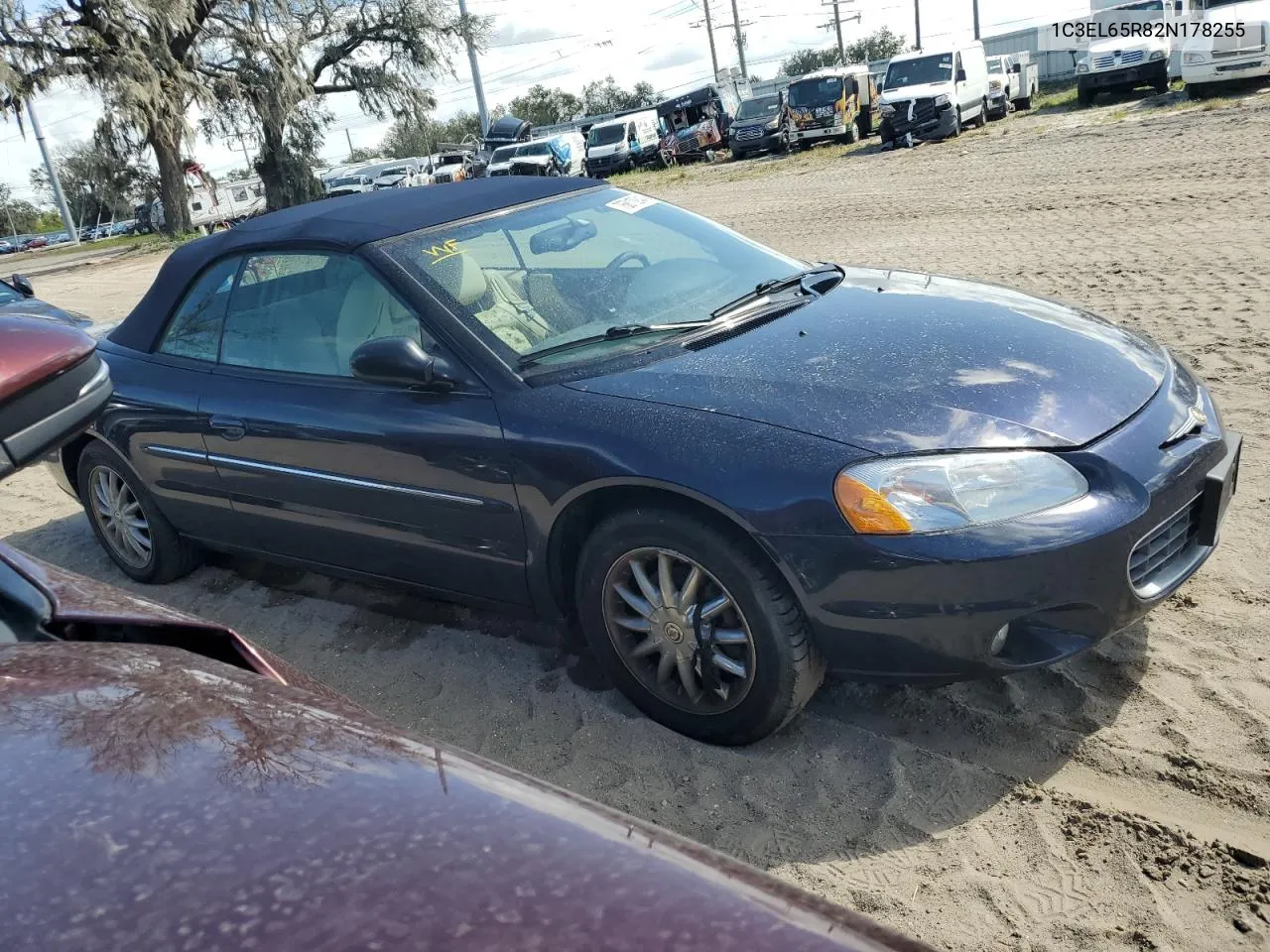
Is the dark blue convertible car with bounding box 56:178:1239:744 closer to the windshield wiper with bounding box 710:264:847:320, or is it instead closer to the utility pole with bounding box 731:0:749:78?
the windshield wiper with bounding box 710:264:847:320

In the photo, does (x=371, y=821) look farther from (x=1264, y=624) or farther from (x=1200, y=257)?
(x=1200, y=257)

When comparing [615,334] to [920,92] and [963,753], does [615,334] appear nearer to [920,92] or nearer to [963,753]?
[963,753]

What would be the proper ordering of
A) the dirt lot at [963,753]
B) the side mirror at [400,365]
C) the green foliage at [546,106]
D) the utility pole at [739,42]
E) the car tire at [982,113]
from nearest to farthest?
1. the dirt lot at [963,753]
2. the side mirror at [400,365]
3. the car tire at [982,113]
4. the utility pole at [739,42]
5. the green foliage at [546,106]

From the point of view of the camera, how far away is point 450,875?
3.67 ft

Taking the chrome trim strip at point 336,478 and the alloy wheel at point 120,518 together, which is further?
the alloy wheel at point 120,518

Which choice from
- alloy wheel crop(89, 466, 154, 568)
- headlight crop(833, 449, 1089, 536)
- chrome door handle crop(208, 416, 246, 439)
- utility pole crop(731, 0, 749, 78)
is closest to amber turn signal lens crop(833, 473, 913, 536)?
headlight crop(833, 449, 1089, 536)

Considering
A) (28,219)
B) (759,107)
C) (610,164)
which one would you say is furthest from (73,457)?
(28,219)

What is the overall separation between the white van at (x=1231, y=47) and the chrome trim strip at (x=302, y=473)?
20.8 metres

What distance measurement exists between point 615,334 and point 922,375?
0.97m

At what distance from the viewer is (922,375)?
9.60 feet

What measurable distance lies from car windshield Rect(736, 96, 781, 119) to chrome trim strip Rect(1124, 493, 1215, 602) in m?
30.5

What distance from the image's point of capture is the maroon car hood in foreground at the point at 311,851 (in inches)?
40.9

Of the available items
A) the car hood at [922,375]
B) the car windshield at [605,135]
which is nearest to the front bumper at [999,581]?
the car hood at [922,375]

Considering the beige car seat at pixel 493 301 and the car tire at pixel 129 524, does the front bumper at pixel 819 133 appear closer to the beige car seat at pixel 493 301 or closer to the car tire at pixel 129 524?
the car tire at pixel 129 524
